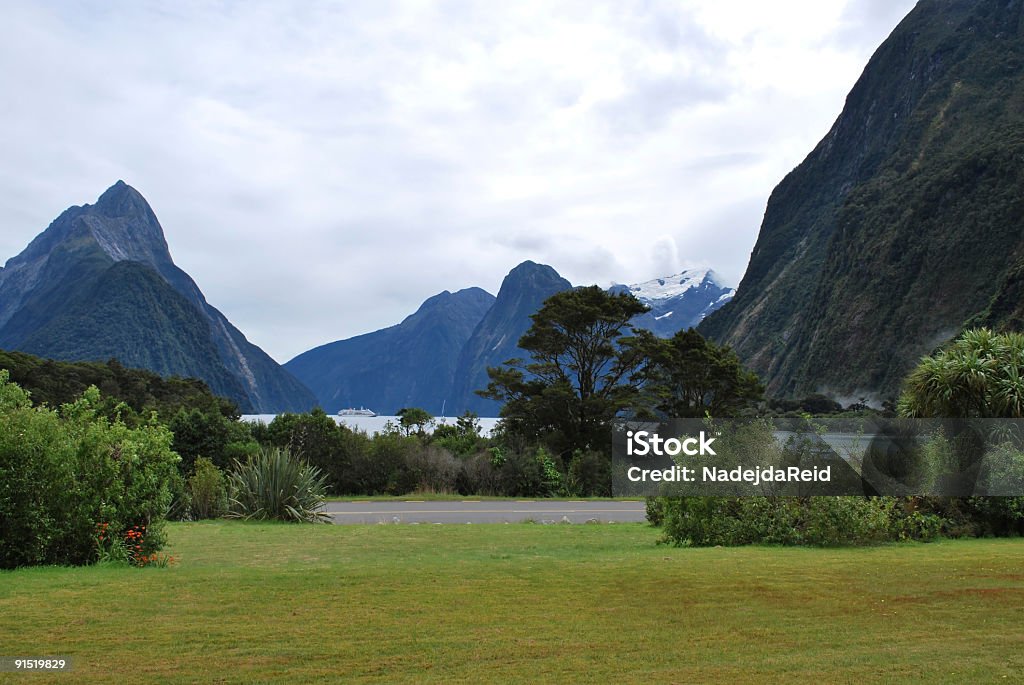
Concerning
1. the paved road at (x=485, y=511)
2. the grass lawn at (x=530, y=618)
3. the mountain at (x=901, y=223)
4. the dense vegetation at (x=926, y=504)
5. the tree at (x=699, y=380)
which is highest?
the mountain at (x=901, y=223)

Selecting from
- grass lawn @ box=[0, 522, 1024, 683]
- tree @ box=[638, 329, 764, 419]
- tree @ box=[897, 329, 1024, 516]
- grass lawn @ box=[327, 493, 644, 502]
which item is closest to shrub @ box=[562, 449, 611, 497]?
grass lawn @ box=[327, 493, 644, 502]

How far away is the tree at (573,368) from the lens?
30.7 metres

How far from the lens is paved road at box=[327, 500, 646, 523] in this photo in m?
17.8

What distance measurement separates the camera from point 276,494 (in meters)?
16.6

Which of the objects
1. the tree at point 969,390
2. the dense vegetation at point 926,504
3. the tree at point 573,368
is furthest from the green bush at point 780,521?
the tree at point 573,368

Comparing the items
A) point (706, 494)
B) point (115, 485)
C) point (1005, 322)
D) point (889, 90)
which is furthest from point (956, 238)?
point (115, 485)

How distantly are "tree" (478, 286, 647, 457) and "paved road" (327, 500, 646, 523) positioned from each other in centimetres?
808

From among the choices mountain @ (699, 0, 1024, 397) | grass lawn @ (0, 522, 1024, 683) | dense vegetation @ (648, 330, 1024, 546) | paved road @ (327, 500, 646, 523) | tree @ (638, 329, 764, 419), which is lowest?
paved road @ (327, 500, 646, 523)

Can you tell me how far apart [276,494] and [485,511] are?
17.0ft

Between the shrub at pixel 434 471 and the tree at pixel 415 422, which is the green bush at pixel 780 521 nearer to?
the shrub at pixel 434 471

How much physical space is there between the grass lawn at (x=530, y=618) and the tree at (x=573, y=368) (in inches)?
804

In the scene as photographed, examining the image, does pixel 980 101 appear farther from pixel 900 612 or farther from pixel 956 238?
pixel 900 612

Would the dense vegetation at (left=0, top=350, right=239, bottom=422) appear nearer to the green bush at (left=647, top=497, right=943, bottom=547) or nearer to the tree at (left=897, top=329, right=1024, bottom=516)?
the tree at (left=897, top=329, right=1024, bottom=516)

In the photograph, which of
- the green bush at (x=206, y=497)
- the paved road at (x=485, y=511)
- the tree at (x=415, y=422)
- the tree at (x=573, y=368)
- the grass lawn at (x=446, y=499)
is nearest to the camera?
the green bush at (x=206, y=497)
